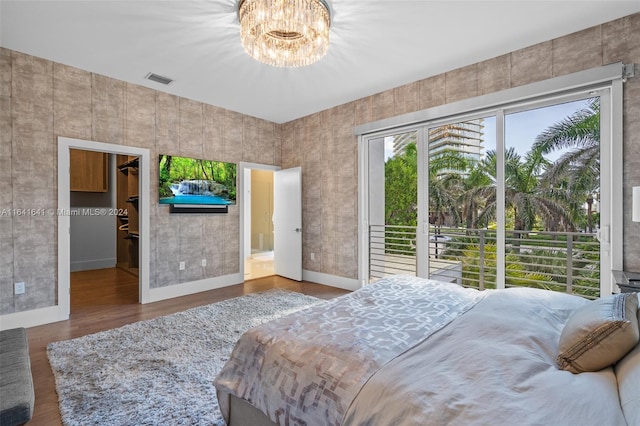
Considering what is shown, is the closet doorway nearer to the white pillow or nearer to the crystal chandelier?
Result: the crystal chandelier

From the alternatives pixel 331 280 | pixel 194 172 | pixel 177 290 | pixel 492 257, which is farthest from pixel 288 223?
pixel 492 257

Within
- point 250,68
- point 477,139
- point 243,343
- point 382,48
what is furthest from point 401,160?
point 243,343

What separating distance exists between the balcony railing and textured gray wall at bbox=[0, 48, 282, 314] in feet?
8.28

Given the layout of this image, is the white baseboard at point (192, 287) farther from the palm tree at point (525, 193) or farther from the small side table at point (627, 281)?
the small side table at point (627, 281)

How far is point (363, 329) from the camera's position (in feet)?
4.87

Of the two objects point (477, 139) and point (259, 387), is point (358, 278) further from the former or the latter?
point (259, 387)

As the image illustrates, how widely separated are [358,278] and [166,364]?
110 inches

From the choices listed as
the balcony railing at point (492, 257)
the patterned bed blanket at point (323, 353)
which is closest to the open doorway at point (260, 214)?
the balcony railing at point (492, 257)

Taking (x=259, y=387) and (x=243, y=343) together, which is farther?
(x=243, y=343)

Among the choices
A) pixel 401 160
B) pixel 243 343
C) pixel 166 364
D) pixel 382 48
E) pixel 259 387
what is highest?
pixel 382 48

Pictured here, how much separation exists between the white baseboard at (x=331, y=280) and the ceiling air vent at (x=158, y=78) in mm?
3453

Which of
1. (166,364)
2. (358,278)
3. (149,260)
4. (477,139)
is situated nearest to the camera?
(166,364)

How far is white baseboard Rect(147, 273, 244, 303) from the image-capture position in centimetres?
416

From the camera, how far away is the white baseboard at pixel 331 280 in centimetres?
463
